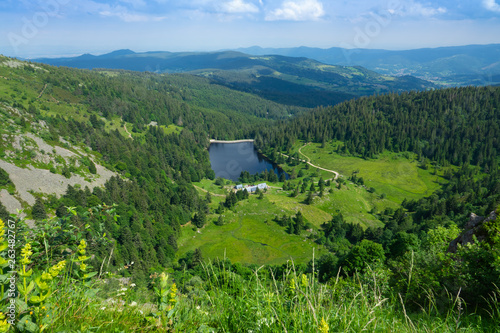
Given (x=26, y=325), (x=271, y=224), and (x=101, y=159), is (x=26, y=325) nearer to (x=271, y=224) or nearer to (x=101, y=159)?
(x=271, y=224)

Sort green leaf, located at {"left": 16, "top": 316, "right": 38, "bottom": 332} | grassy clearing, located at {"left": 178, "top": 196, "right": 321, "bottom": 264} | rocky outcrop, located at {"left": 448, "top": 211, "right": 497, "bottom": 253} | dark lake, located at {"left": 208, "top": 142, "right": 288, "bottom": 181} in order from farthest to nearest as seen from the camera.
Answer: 1. dark lake, located at {"left": 208, "top": 142, "right": 288, "bottom": 181}
2. grassy clearing, located at {"left": 178, "top": 196, "right": 321, "bottom": 264}
3. rocky outcrop, located at {"left": 448, "top": 211, "right": 497, "bottom": 253}
4. green leaf, located at {"left": 16, "top": 316, "right": 38, "bottom": 332}

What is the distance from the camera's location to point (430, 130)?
17200 cm

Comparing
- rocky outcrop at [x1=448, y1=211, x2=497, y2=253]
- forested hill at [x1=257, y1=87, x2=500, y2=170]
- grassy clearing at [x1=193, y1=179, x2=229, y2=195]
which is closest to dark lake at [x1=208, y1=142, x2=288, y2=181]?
grassy clearing at [x1=193, y1=179, x2=229, y2=195]

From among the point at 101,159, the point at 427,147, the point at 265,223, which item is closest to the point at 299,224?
the point at 265,223

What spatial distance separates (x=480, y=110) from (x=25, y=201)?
811ft

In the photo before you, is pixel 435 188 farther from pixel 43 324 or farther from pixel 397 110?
pixel 43 324

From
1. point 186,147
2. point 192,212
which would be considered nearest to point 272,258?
point 192,212

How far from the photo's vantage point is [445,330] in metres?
4.06

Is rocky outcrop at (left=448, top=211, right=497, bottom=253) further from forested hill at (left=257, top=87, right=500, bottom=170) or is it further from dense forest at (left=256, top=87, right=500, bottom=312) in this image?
forested hill at (left=257, top=87, right=500, bottom=170)

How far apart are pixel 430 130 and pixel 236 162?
440ft

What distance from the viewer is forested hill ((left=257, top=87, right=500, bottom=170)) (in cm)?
15188

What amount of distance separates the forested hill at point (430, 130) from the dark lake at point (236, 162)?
17989mm

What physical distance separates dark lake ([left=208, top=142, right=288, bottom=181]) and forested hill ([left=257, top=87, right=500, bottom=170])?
1799cm

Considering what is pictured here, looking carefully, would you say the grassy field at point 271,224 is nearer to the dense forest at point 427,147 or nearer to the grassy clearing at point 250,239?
the grassy clearing at point 250,239
